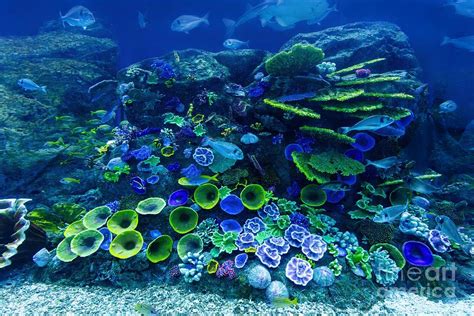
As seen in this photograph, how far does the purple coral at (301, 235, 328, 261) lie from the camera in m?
4.42

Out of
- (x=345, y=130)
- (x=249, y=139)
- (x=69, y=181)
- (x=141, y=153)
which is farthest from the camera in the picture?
(x=69, y=181)

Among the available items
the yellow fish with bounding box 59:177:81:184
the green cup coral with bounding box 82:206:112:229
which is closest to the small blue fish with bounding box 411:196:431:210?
the green cup coral with bounding box 82:206:112:229

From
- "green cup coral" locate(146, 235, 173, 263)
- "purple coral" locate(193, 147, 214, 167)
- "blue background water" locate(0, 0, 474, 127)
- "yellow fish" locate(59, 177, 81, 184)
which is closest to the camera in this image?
"green cup coral" locate(146, 235, 173, 263)

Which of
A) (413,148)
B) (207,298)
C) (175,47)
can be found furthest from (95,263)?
(175,47)

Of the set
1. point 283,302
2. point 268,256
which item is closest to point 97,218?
point 268,256

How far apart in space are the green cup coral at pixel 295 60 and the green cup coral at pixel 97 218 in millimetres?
4641

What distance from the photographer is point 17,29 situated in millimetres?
29750

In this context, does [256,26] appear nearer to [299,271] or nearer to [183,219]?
[183,219]

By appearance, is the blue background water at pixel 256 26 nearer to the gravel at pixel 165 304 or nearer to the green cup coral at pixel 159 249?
the gravel at pixel 165 304

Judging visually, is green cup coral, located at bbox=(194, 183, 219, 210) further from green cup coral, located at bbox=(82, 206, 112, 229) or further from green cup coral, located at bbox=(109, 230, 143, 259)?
green cup coral, located at bbox=(82, 206, 112, 229)

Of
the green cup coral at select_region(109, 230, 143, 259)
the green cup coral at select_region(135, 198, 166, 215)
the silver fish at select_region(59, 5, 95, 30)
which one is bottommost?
the green cup coral at select_region(109, 230, 143, 259)

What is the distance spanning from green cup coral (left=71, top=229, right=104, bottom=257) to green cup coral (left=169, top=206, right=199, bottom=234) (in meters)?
1.31

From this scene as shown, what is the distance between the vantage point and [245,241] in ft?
14.9

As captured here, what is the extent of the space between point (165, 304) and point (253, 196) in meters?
2.33
